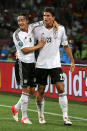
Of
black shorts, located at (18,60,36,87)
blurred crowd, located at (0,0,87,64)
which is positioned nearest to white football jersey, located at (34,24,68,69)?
black shorts, located at (18,60,36,87)

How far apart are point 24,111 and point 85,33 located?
24.4m

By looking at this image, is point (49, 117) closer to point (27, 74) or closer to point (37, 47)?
point (27, 74)

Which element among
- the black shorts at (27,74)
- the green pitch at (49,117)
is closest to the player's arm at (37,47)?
the black shorts at (27,74)

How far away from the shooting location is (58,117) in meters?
9.97

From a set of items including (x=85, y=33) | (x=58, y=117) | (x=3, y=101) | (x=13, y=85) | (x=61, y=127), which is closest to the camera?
(x=61, y=127)

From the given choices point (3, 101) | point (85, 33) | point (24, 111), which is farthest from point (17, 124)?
point (85, 33)

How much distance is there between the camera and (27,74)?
28.8ft

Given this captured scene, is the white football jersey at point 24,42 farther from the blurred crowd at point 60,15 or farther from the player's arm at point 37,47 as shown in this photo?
the blurred crowd at point 60,15

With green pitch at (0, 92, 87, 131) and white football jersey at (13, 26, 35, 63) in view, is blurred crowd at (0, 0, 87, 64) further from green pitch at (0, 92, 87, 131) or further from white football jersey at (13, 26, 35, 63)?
white football jersey at (13, 26, 35, 63)

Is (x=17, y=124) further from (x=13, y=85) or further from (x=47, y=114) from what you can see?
(x=13, y=85)

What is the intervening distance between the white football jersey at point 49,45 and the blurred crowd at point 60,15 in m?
15.9

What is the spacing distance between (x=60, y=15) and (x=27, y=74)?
19.9m

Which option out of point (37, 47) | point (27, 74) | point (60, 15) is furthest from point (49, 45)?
point (60, 15)

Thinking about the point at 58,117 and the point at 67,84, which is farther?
the point at 67,84
